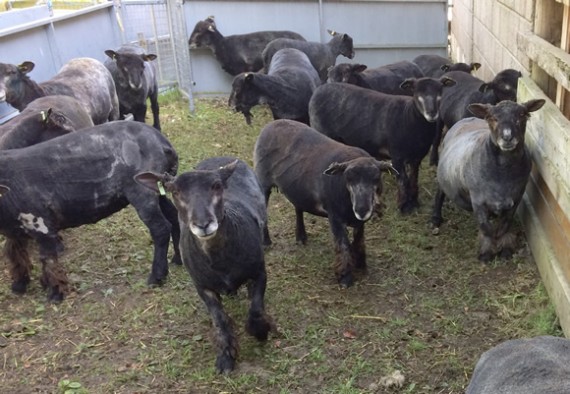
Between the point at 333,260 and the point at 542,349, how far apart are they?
11.4ft

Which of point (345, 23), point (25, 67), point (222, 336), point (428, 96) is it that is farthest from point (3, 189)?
point (345, 23)

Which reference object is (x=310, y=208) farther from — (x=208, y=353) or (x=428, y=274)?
(x=208, y=353)

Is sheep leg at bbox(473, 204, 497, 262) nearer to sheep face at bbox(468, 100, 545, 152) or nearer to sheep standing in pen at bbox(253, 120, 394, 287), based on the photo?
sheep face at bbox(468, 100, 545, 152)

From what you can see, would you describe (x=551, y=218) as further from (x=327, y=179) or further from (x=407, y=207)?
(x=407, y=207)

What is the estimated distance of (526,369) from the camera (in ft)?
8.41

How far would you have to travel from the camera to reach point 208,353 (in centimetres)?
→ 469

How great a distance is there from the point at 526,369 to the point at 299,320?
2.67m

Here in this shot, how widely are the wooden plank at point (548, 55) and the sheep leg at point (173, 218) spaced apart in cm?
369

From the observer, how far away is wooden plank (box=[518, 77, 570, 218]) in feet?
14.5

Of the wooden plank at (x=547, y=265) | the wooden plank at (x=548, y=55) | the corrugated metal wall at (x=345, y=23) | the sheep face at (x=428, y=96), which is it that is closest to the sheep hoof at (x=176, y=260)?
the sheep face at (x=428, y=96)

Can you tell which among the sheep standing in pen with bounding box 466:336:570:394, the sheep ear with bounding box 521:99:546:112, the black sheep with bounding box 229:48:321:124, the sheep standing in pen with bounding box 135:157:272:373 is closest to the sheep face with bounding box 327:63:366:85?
the black sheep with bounding box 229:48:321:124

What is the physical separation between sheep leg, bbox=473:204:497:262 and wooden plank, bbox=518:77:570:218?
0.64 meters

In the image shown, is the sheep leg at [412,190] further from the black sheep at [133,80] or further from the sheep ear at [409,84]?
the black sheep at [133,80]

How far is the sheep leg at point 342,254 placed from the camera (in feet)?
18.1
